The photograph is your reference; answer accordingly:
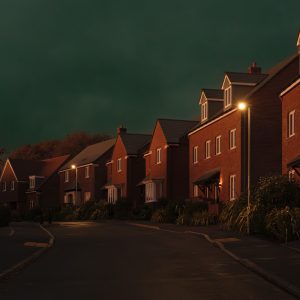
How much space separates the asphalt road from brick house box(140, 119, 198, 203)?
2712 centimetres

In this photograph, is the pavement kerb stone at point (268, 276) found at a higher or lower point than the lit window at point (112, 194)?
lower

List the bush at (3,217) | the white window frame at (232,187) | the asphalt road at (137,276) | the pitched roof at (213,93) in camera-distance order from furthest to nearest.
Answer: the pitched roof at (213,93), the bush at (3,217), the white window frame at (232,187), the asphalt road at (137,276)

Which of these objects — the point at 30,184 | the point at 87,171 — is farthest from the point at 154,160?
the point at 30,184

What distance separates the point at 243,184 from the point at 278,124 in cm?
423

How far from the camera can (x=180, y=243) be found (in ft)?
80.6

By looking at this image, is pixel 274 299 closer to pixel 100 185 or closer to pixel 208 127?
pixel 208 127

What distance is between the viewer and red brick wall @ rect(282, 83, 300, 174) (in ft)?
97.0

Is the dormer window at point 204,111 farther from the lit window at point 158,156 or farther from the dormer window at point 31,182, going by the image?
the dormer window at point 31,182

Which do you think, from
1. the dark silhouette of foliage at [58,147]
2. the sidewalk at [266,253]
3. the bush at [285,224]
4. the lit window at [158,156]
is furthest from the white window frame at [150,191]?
the dark silhouette of foliage at [58,147]

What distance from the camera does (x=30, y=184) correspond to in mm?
79312

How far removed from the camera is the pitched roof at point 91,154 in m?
68.8

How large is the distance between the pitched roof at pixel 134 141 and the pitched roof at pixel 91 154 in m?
6.92

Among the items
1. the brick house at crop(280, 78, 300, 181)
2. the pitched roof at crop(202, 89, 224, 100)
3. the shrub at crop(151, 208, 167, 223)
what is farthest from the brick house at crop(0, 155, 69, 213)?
the brick house at crop(280, 78, 300, 181)

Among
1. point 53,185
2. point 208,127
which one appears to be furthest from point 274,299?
point 53,185
